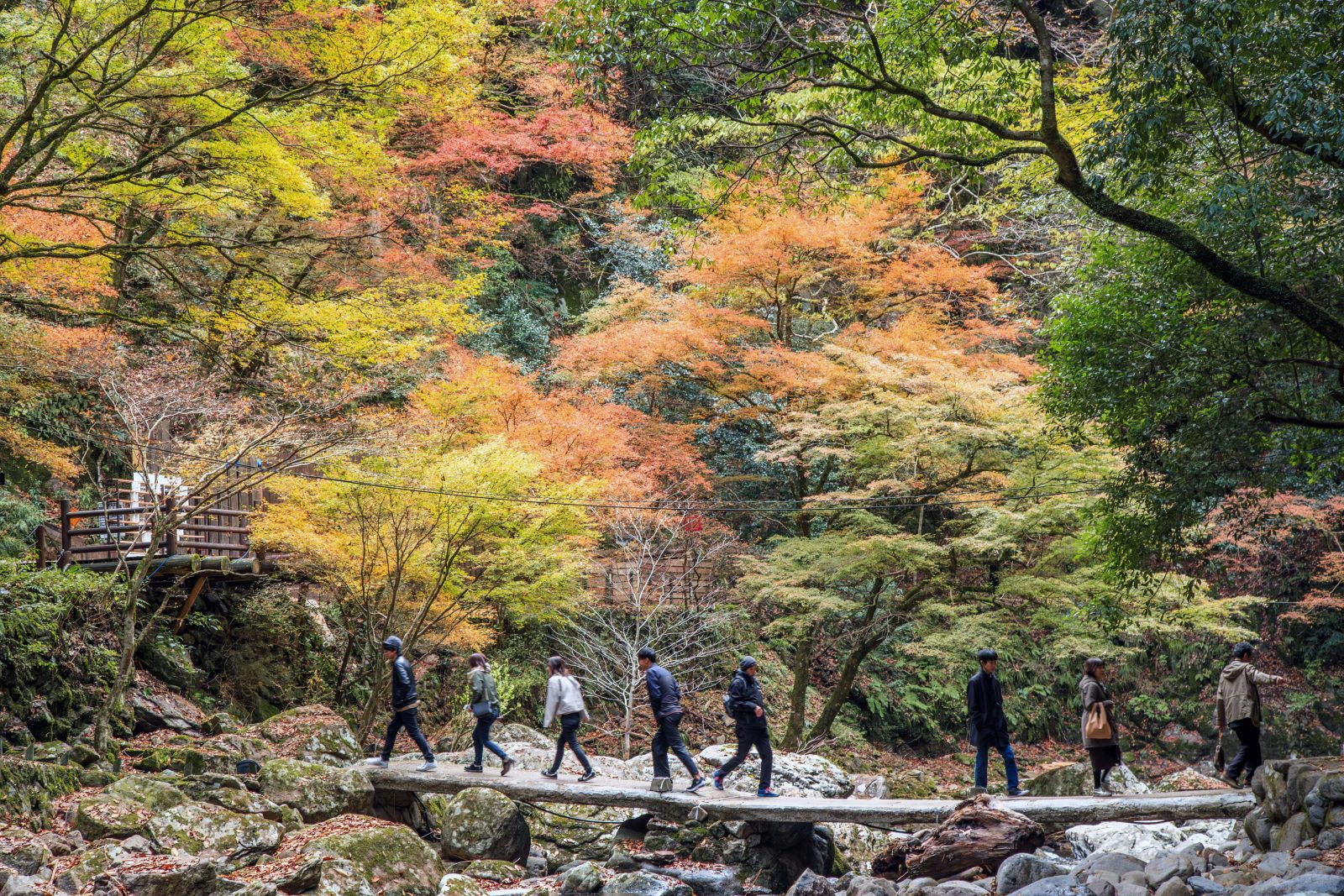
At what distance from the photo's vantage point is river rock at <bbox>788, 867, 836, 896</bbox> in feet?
27.7

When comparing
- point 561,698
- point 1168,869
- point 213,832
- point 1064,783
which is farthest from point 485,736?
point 1168,869

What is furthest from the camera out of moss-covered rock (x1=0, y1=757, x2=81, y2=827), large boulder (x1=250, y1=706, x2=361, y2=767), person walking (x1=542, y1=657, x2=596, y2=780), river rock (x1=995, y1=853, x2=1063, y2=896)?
large boulder (x1=250, y1=706, x2=361, y2=767)

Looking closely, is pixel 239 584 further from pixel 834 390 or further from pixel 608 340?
pixel 834 390

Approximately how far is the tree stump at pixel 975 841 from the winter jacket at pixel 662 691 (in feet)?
8.48

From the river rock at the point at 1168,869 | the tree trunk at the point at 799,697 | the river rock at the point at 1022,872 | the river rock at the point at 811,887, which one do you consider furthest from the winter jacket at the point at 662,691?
the tree trunk at the point at 799,697

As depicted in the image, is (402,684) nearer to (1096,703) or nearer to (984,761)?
(984,761)

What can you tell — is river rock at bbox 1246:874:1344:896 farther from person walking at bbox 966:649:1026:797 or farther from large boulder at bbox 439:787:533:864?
large boulder at bbox 439:787:533:864

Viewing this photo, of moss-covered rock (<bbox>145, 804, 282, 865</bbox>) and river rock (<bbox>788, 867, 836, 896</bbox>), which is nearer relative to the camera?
moss-covered rock (<bbox>145, 804, 282, 865</bbox>)

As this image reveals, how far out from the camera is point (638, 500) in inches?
586

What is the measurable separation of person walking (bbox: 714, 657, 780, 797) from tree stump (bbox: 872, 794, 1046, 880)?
1.64 m

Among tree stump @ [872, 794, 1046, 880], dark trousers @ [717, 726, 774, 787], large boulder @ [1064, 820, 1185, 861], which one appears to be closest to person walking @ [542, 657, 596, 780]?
dark trousers @ [717, 726, 774, 787]

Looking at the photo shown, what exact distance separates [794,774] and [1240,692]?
5.03 m

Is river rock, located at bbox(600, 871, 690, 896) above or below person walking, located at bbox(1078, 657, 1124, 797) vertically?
below

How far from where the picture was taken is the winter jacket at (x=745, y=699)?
29.8 feet
